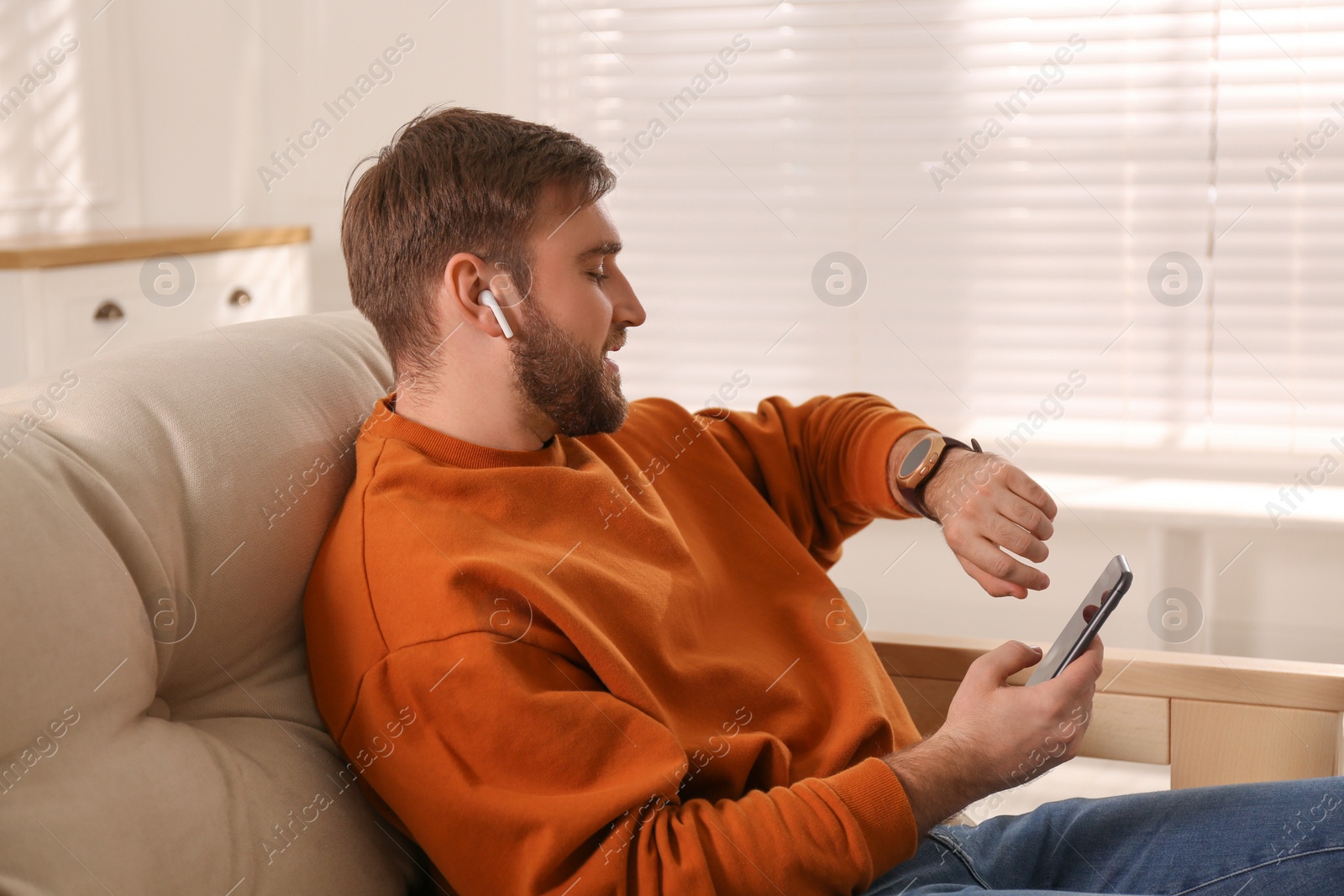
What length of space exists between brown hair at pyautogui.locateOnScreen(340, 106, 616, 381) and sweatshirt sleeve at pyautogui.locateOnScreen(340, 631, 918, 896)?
353 mm

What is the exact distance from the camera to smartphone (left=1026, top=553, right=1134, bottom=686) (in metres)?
0.92

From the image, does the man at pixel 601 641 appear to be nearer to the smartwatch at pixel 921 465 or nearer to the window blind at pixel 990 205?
the smartwatch at pixel 921 465

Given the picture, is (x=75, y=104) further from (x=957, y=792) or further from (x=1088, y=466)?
(x=957, y=792)

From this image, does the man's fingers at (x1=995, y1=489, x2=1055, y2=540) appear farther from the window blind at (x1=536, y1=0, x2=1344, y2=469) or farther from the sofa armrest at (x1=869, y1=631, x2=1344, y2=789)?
the window blind at (x1=536, y1=0, x2=1344, y2=469)

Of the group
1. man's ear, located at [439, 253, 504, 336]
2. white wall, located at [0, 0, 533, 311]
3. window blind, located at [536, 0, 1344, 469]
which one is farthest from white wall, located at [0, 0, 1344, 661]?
man's ear, located at [439, 253, 504, 336]

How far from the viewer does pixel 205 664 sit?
90 cm

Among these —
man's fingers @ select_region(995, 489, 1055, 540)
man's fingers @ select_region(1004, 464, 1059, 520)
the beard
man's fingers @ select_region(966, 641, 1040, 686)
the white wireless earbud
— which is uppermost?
the white wireless earbud

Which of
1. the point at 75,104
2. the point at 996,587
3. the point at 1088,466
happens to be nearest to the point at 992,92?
the point at 1088,466

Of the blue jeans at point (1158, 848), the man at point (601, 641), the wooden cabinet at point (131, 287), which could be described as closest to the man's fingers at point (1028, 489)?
the man at point (601, 641)

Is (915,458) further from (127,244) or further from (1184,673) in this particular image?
(127,244)

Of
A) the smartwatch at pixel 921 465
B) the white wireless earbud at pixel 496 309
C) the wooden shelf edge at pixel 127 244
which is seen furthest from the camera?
the wooden shelf edge at pixel 127 244

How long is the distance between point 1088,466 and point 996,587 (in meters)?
1.26

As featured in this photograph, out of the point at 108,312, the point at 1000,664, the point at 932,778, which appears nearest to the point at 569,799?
the point at 932,778

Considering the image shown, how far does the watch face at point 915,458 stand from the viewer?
127cm
